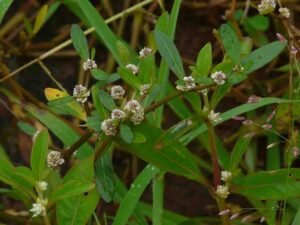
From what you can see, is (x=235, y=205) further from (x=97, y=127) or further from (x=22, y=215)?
(x=97, y=127)

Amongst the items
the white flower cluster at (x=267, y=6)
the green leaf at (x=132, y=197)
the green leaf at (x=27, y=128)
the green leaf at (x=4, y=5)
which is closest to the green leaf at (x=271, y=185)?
the green leaf at (x=132, y=197)

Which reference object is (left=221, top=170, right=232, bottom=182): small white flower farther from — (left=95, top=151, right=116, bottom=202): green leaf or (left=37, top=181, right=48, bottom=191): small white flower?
(left=37, top=181, right=48, bottom=191): small white flower

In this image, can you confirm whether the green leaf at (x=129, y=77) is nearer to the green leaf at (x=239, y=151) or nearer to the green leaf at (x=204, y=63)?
the green leaf at (x=204, y=63)

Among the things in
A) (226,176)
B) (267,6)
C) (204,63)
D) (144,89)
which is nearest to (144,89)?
(144,89)

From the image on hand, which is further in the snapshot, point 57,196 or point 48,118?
point 48,118

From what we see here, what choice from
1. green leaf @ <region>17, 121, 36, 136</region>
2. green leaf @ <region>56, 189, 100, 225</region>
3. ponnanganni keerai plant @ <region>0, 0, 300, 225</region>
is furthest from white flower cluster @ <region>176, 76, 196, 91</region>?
green leaf @ <region>17, 121, 36, 136</region>

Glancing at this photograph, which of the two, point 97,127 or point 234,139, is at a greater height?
point 97,127

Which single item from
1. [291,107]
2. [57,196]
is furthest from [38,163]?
[291,107]
